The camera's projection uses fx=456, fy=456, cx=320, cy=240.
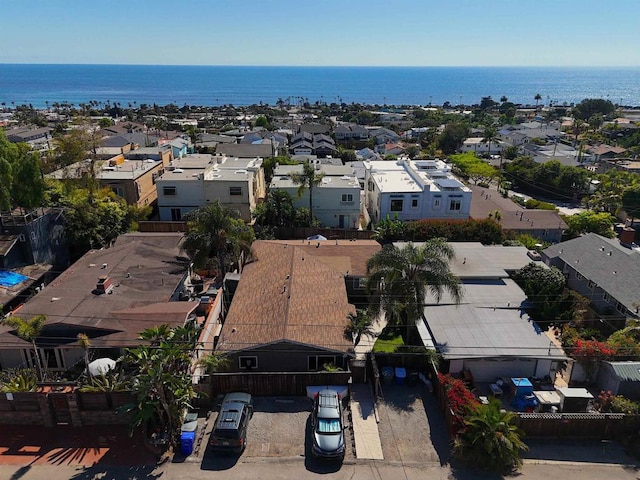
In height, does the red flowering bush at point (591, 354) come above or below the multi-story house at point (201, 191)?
below

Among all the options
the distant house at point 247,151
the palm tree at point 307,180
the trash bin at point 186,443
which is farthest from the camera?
the distant house at point 247,151

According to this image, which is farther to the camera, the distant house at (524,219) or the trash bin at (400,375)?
the distant house at (524,219)

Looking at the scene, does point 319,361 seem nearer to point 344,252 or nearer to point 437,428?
point 437,428

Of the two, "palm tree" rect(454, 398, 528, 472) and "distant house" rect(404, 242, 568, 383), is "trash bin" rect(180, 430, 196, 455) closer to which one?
"palm tree" rect(454, 398, 528, 472)

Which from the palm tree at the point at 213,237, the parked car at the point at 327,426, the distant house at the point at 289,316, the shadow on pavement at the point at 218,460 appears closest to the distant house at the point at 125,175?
the palm tree at the point at 213,237

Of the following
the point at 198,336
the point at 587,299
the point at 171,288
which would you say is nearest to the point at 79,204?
the point at 171,288

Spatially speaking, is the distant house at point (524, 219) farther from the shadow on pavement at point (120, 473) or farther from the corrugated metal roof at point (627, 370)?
the shadow on pavement at point (120, 473)

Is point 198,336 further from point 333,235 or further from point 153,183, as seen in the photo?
point 153,183
